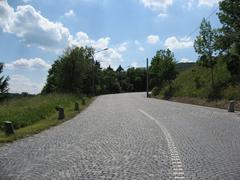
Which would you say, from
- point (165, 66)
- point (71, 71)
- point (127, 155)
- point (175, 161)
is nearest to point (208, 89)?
point (165, 66)

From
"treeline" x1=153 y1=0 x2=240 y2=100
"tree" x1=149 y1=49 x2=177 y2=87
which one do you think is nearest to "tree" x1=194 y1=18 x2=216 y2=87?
"treeline" x1=153 y1=0 x2=240 y2=100

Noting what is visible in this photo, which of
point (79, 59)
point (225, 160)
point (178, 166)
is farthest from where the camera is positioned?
point (79, 59)

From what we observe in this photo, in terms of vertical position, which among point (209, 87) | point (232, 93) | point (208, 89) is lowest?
point (232, 93)

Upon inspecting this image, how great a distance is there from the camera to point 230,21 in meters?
30.9

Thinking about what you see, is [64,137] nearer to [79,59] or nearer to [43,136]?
[43,136]

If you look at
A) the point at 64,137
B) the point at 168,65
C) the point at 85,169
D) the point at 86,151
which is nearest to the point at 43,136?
the point at 64,137

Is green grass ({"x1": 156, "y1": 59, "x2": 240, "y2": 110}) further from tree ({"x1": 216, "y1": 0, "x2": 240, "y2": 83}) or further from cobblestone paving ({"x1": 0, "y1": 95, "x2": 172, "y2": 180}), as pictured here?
cobblestone paving ({"x1": 0, "y1": 95, "x2": 172, "y2": 180})

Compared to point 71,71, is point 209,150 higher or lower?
lower

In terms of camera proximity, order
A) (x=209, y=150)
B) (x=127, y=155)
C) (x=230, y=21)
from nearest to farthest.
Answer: (x=127, y=155) < (x=209, y=150) < (x=230, y=21)

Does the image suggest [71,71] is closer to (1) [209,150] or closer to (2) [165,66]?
(2) [165,66]

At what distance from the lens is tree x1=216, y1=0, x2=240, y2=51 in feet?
99.7

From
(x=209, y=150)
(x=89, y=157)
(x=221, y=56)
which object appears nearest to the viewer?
(x=89, y=157)

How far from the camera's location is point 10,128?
600 inches

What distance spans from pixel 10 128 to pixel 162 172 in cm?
912
